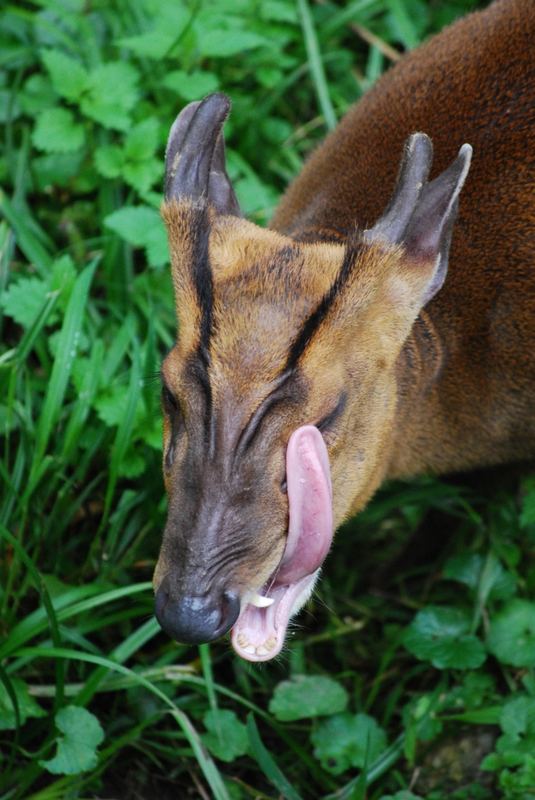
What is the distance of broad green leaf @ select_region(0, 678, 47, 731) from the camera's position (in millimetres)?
4258

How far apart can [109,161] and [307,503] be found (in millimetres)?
2867

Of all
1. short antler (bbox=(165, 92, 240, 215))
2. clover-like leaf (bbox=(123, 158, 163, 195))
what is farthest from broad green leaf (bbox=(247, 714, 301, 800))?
clover-like leaf (bbox=(123, 158, 163, 195))

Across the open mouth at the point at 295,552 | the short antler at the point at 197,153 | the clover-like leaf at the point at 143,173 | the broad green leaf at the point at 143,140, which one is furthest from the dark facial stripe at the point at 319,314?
the broad green leaf at the point at 143,140

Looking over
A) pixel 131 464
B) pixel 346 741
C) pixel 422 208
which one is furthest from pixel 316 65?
pixel 346 741

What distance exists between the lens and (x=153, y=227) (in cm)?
525

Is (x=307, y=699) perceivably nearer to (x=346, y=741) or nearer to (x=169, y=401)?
(x=346, y=741)

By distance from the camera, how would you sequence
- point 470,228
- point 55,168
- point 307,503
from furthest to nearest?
point 55,168 < point 470,228 < point 307,503

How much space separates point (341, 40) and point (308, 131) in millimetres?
749

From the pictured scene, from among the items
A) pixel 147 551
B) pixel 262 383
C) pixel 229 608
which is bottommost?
pixel 147 551

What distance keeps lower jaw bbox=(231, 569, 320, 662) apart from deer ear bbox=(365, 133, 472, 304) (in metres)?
1.04

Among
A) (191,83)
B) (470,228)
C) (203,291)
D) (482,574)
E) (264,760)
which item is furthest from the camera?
(191,83)

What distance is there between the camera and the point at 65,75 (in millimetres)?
5660

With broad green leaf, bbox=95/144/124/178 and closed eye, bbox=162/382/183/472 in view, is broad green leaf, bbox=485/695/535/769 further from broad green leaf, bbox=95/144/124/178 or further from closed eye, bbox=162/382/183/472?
broad green leaf, bbox=95/144/124/178

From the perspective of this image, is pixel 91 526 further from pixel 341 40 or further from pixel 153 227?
pixel 341 40
